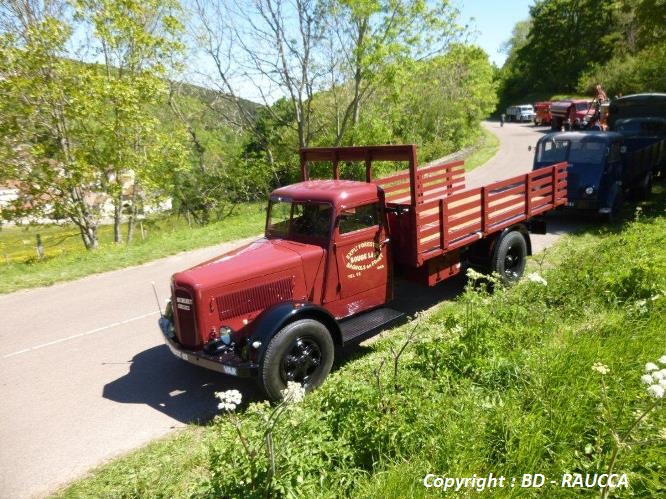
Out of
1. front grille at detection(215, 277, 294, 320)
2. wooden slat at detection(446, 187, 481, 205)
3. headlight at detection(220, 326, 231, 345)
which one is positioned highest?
wooden slat at detection(446, 187, 481, 205)

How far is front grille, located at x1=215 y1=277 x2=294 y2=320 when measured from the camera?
5121 mm

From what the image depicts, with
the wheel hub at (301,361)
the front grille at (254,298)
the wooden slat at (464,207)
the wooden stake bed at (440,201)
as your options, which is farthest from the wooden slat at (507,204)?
the wheel hub at (301,361)

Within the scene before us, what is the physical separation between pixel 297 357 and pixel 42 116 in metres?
12.4

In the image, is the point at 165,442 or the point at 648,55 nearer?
the point at 165,442

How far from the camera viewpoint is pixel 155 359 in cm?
632

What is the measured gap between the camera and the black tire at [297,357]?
4797 mm

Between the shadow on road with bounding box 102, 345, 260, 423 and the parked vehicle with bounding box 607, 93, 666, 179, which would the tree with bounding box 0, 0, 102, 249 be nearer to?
the shadow on road with bounding box 102, 345, 260, 423

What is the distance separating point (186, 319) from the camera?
17.0 feet

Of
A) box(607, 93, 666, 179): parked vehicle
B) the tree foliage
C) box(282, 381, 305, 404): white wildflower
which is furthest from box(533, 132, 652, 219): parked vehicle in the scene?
the tree foliage

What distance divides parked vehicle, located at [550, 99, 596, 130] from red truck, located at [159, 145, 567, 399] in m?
25.6

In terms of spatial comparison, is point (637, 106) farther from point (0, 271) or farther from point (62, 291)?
point (0, 271)

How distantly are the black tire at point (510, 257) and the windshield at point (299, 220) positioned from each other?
10.3 ft

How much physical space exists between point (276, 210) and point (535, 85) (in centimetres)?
6236

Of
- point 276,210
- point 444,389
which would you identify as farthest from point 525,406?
point 276,210
